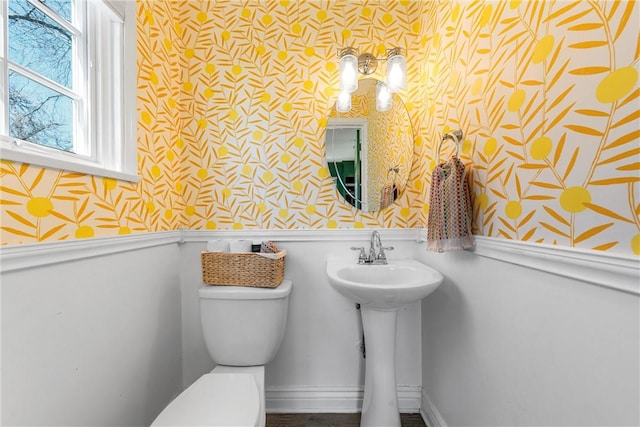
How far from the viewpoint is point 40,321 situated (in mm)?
801

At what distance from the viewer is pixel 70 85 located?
1.06 m

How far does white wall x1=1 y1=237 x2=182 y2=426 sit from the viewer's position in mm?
747

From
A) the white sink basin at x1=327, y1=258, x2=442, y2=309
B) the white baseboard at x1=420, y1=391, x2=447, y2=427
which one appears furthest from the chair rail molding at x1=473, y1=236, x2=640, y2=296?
the white baseboard at x1=420, y1=391, x2=447, y2=427

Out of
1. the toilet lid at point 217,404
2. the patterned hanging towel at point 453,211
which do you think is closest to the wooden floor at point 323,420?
the toilet lid at point 217,404

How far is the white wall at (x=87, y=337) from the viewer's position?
747mm

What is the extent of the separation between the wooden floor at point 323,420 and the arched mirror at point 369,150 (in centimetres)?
110

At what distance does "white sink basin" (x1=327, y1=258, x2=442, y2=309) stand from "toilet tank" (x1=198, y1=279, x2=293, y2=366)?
1.11 ft

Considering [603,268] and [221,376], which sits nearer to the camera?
[603,268]

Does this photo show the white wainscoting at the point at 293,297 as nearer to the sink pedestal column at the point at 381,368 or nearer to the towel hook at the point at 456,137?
the sink pedestal column at the point at 381,368

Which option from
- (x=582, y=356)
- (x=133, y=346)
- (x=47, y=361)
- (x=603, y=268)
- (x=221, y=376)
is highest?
(x=603, y=268)

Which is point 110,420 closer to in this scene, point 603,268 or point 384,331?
point 384,331

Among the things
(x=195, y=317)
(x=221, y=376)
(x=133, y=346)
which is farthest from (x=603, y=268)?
(x=195, y=317)

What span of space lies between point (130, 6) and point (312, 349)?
1847 mm

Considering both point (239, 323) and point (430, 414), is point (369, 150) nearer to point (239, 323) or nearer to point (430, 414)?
point (239, 323)
